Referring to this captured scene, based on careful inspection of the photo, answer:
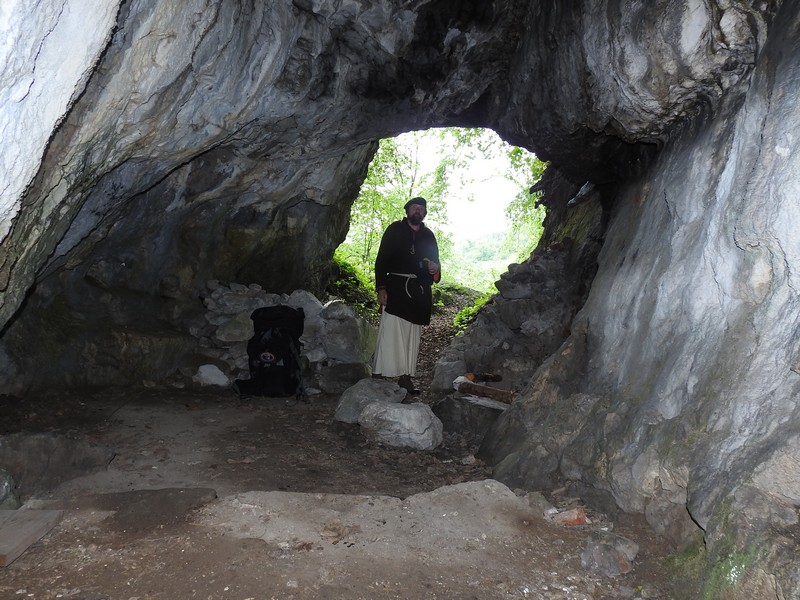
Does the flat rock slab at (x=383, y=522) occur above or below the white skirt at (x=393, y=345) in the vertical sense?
below

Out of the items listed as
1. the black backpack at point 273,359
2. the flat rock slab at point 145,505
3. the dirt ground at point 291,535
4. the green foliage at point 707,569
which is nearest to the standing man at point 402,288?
the black backpack at point 273,359

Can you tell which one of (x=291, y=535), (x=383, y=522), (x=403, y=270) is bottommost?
(x=291, y=535)

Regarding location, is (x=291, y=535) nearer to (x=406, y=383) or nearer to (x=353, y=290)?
(x=406, y=383)

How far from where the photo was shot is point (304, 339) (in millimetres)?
8734

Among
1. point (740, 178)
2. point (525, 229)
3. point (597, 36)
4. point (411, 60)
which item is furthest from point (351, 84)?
point (525, 229)

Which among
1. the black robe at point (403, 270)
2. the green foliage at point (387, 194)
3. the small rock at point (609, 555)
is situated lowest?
the small rock at point (609, 555)

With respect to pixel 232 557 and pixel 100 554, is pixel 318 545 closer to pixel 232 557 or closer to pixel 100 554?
pixel 232 557

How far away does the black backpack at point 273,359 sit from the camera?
742 cm

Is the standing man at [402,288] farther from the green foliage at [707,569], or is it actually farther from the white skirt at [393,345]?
the green foliage at [707,569]

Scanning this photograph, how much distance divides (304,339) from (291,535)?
559 cm

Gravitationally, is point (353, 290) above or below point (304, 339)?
above

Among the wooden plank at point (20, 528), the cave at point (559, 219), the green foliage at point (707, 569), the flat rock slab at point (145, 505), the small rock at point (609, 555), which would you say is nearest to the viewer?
the green foliage at point (707, 569)

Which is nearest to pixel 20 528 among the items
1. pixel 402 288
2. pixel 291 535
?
pixel 291 535

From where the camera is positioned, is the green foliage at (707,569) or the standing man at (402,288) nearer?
the green foliage at (707,569)
